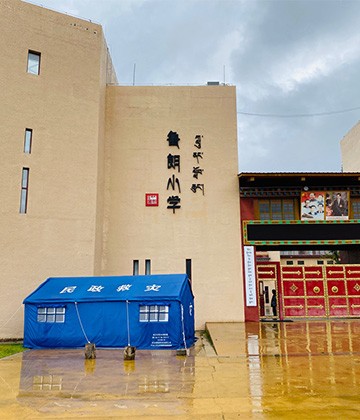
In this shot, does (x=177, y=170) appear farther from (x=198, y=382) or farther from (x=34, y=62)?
(x=198, y=382)

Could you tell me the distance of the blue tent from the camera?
40.3 ft

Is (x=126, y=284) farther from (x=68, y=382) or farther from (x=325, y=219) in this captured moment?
(x=325, y=219)

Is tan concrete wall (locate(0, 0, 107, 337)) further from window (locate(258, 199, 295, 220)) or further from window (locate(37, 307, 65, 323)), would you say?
window (locate(258, 199, 295, 220))

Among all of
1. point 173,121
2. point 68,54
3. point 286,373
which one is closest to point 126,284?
point 286,373

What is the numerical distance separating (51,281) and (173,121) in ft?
29.7

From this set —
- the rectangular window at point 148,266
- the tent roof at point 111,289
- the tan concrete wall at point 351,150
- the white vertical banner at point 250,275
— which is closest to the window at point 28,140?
the tent roof at point 111,289

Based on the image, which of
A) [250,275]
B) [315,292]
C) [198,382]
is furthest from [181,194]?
[198,382]

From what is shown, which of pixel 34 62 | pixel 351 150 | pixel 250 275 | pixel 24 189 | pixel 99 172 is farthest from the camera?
pixel 351 150

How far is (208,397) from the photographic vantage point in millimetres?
6375

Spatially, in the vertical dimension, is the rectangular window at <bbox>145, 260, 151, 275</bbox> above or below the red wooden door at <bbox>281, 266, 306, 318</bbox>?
above

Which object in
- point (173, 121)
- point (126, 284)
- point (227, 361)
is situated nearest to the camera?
point (227, 361)

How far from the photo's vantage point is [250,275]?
1769cm

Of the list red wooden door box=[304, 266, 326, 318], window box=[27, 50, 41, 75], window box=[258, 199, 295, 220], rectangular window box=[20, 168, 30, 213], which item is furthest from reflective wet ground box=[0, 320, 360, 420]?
window box=[27, 50, 41, 75]

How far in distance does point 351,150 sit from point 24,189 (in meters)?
18.9
